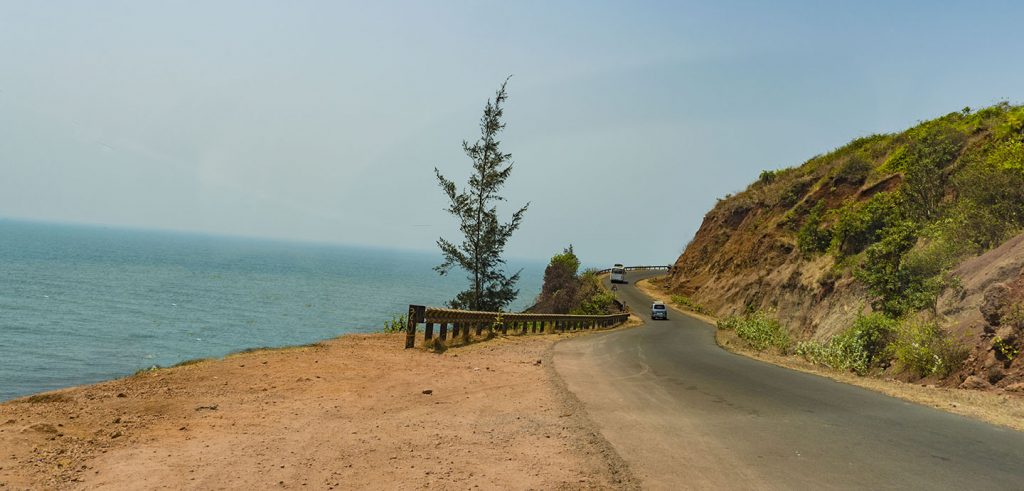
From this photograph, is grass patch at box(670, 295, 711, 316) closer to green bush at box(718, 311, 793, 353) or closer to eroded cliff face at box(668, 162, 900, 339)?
eroded cliff face at box(668, 162, 900, 339)

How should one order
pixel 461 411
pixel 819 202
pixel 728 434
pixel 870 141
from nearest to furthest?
pixel 728 434 < pixel 461 411 < pixel 819 202 < pixel 870 141

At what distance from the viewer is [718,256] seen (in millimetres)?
57594

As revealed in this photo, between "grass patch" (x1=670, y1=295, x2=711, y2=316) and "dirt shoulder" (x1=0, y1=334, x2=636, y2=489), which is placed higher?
"grass patch" (x1=670, y1=295, x2=711, y2=316)

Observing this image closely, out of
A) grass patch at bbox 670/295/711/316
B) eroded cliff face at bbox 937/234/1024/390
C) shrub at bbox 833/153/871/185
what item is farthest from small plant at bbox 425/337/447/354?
grass patch at bbox 670/295/711/316

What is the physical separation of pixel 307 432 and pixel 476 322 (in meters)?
11.9

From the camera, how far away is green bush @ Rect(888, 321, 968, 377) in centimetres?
1152

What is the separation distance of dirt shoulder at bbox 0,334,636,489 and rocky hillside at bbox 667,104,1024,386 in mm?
8679

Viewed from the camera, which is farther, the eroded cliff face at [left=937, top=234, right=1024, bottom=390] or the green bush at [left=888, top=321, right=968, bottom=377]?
the green bush at [left=888, top=321, right=968, bottom=377]

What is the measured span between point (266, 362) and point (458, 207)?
2117cm

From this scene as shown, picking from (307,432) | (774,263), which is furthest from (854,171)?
(307,432)

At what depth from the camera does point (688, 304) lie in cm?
5591

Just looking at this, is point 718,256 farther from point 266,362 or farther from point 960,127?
point 266,362

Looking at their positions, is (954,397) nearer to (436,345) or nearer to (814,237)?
(436,345)

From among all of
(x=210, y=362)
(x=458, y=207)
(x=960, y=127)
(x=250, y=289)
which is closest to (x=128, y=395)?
(x=210, y=362)
